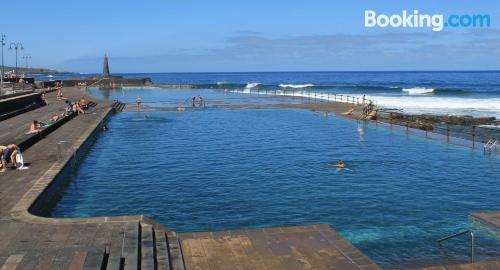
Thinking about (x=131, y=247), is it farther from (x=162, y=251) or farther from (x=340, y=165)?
(x=340, y=165)

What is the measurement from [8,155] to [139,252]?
38.3ft

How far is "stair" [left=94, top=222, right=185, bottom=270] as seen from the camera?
8859 mm

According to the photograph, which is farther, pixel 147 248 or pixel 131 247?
pixel 147 248

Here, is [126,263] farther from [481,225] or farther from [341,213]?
[481,225]

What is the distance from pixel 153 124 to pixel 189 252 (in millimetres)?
29357

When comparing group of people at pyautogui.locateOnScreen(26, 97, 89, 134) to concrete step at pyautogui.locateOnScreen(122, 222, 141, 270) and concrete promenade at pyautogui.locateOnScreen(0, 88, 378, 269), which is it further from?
concrete step at pyautogui.locateOnScreen(122, 222, 141, 270)

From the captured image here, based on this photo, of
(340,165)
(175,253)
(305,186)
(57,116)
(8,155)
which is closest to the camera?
(175,253)

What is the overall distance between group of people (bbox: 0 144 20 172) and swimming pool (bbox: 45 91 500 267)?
2342 mm

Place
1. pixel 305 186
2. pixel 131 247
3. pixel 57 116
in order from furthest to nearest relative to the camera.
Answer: pixel 57 116
pixel 305 186
pixel 131 247

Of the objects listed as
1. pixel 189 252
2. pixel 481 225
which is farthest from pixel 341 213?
pixel 189 252

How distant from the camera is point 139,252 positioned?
9781 millimetres

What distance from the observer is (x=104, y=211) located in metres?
15.3

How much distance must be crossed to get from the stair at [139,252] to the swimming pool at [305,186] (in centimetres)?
288

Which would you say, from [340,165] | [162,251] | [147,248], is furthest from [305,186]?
[147,248]
